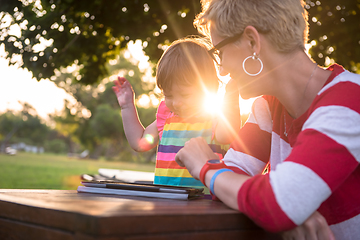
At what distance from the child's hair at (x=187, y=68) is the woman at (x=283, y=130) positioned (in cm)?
50

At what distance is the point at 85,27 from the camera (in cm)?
548

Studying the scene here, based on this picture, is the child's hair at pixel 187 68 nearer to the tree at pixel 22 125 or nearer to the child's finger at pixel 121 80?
the child's finger at pixel 121 80

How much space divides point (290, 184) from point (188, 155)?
1.65 ft

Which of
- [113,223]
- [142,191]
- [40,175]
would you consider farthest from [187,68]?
[40,175]

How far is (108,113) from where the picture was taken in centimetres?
4153

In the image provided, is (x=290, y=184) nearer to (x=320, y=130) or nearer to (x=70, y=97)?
(x=320, y=130)

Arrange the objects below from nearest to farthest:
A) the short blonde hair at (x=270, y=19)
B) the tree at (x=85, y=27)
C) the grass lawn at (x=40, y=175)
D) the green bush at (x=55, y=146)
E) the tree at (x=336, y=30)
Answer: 1. the short blonde hair at (x=270, y=19)
2. the tree at (x=85, y=27)
3. the tree at (x=336, y=30)
4. the grass lawn at (x=40, y=175)
5. the green bush at (x=55, y=146)

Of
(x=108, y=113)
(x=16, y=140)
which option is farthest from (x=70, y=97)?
(x=16, y=140)

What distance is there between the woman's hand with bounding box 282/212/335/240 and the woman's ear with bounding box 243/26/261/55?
0.75m

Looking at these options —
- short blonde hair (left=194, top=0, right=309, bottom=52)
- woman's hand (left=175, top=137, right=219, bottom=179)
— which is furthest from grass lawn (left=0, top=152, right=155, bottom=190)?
short blonde hair (left=194, top=0, right=309, bottom=52)

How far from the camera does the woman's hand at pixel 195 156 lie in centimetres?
130

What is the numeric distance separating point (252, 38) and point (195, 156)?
0.60 metres

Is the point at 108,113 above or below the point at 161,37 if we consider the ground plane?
below

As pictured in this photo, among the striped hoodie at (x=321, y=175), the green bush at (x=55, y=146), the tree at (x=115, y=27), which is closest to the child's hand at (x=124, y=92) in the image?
the striped hoodie at (x=321, y=175)
